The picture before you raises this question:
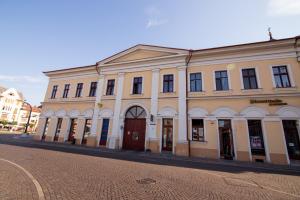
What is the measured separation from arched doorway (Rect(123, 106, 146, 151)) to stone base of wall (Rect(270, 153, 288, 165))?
418 inches

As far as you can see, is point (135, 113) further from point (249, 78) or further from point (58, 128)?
point (58, 128)

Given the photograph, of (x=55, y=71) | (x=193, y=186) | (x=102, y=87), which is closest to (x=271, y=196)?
(x=193, y=186)

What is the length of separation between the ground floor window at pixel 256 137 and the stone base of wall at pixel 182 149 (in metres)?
5.12

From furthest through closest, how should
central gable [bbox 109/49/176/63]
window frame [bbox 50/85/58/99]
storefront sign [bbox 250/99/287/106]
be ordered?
window frame [bbox 50/85/58/99], central gable [bbox 109/49/176/63], storefront sign [bbox 250/99/287/106]

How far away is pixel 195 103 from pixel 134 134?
6921 millimetres

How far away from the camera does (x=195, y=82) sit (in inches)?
624

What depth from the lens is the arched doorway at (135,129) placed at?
52.9 feet

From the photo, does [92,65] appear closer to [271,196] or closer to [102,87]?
[102,87]

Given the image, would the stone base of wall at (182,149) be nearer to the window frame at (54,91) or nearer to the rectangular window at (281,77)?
the rectangular window at (281,77)

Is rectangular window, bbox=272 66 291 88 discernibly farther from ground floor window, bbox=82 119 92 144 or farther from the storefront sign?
ground floor window, bbox=82 119 92 144

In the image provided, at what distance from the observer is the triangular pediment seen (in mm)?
17150

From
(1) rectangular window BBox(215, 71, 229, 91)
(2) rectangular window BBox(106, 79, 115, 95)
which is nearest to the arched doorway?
(2) rectangular window BBox(106, 79, 115, 95)

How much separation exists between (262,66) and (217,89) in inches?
163

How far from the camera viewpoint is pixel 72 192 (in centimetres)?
440
